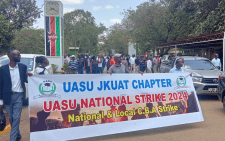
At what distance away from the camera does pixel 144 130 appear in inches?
227

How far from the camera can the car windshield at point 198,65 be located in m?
10.5

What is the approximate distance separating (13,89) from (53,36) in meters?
16.0

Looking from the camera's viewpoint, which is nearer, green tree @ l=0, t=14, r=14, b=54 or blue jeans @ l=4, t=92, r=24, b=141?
blue jeans @ l=4, t=92, r=24, b=141

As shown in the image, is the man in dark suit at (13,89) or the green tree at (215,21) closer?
the man in dark suit at (13,89)

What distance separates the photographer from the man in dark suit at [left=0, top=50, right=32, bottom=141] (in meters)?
4.38

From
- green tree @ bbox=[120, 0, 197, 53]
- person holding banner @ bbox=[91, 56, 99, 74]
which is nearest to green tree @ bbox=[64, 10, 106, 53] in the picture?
green tree @ bbox=[120, 0, 197, 53]

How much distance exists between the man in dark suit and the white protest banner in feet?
0.69

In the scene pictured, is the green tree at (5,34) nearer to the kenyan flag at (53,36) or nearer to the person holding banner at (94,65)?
the kenyan flag at (53,36)

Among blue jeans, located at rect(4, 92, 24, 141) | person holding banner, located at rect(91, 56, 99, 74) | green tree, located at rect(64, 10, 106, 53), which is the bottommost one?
blue jeans, located at rect(4, 92, 24, 141)

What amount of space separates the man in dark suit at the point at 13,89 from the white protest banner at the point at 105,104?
209 millimetres

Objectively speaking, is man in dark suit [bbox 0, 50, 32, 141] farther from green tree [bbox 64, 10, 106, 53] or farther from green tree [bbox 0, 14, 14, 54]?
green tree [bbox 64, 10, 106, 53]

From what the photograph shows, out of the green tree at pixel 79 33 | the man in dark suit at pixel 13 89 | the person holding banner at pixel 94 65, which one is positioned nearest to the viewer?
the man in dark suit at pixel 13 89

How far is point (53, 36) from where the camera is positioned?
781 inches

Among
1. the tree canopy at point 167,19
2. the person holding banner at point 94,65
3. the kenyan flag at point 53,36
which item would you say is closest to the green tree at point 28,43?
the kenyan flag at point 53,36
